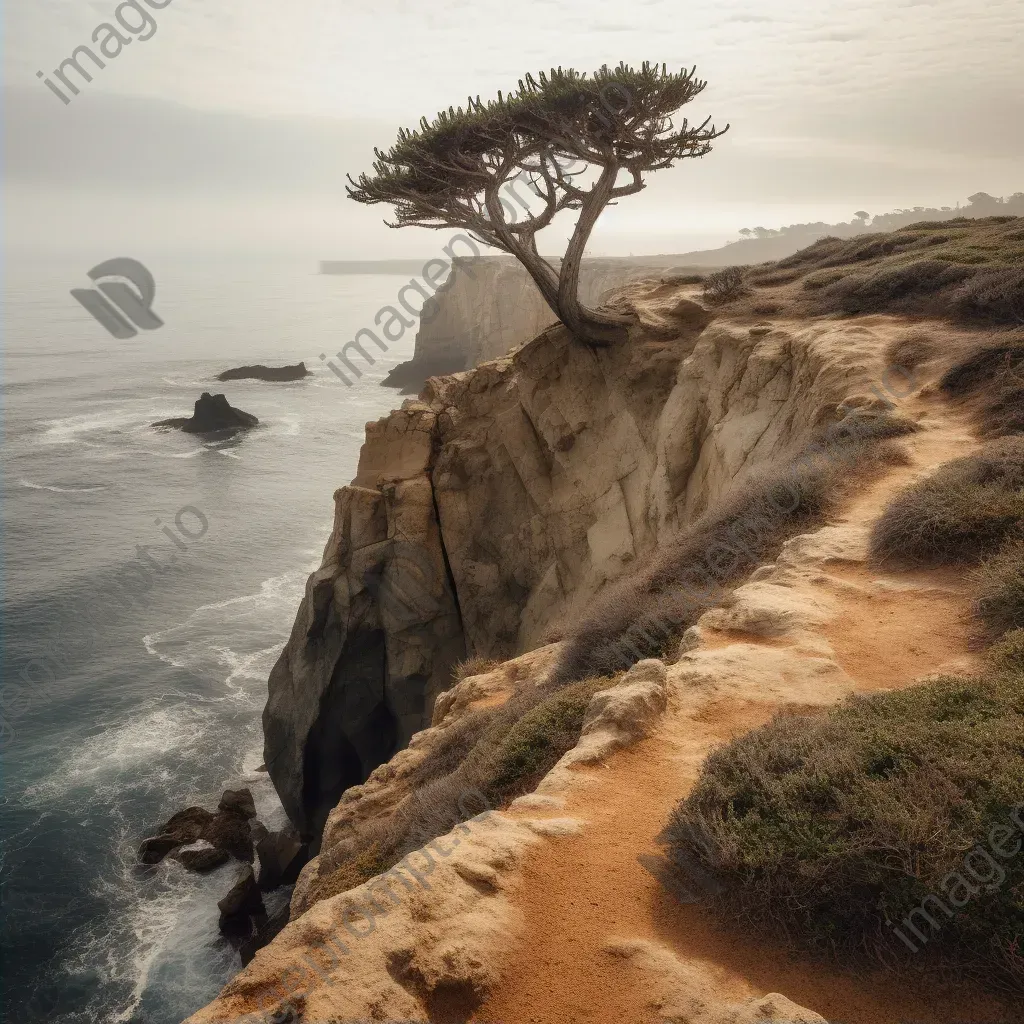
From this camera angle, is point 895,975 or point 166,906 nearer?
point 895,975

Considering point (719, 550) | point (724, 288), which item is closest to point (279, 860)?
point (719, 550)

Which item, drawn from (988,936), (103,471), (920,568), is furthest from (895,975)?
(103,471)

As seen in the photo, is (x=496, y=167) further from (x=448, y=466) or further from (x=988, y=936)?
(x=988, y=936)

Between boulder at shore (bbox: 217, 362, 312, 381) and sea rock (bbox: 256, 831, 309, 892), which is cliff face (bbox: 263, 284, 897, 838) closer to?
sea rock (bbox: 256, 831, 309, 892)

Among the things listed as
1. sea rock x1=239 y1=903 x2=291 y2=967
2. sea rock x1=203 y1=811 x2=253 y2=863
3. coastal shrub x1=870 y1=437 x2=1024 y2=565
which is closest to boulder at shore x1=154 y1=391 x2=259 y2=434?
sea rock x1=203 y1=811 x2=253 y2=863

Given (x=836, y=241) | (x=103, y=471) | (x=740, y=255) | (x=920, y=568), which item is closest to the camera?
(x=920, y=568)

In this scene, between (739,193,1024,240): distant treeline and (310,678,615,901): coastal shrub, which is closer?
(310,678,615,901): coastal shrub
